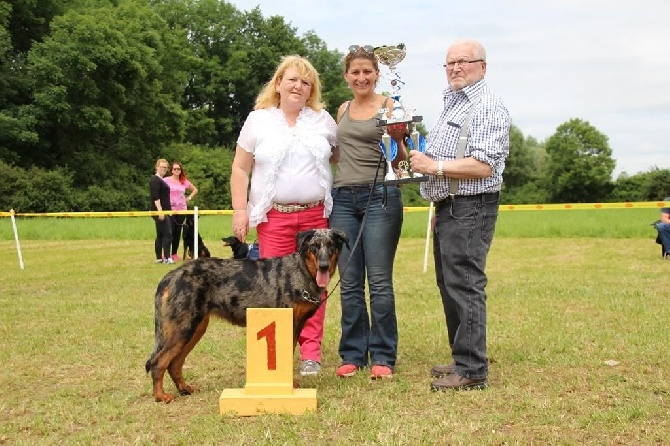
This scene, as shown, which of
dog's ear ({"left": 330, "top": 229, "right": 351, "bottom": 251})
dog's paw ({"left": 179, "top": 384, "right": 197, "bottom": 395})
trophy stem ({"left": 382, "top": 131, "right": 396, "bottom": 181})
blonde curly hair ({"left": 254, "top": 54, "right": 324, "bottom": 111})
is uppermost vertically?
blonde curly hair ({"left": 254, "top": 54, "right": 324, "bottom": 111})

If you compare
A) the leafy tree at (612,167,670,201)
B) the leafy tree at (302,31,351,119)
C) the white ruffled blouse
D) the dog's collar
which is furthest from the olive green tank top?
the leafy tree at (302,31,351,119)

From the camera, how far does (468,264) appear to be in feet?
14.4

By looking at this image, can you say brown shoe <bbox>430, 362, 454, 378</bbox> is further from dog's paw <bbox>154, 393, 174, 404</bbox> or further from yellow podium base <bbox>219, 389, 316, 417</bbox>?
dog's paw <bbox>154, 393, 174, 404</bbox>

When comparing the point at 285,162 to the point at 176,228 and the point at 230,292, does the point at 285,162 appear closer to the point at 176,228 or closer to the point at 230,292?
the point at 230,292

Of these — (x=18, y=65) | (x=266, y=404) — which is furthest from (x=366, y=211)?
(x=18, y=65)

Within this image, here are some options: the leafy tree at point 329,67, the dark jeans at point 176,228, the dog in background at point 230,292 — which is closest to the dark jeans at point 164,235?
the dark jeans at point 176,228

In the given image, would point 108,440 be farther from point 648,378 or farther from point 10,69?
point 10,69

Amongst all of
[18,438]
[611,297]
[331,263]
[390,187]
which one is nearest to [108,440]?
[18,438]

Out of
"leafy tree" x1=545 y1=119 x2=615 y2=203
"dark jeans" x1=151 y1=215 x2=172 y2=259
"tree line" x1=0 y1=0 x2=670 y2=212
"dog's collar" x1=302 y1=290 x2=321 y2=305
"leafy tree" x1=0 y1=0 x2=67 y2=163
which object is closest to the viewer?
"dog's collar" x1=302 y1=290 x2=321 y2=305

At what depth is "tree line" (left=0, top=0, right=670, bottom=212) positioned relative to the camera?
107 ft

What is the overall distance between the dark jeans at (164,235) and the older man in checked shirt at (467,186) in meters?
9.05

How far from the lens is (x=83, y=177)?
116 feet

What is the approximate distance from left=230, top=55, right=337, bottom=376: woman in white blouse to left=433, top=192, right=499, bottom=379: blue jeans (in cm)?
87

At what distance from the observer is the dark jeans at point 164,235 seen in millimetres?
12867
